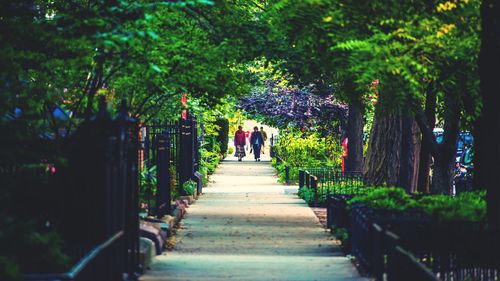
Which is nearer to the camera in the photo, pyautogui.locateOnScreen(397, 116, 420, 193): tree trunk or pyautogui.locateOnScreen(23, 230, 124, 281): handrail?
pyautogui.locateOnScreen(23, 230, 124, 281): handrail

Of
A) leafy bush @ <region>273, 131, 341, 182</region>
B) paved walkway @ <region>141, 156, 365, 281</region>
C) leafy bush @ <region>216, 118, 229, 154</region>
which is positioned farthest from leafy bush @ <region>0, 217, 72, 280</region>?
leafy bush @ <region>216, 118, 229, 154</region>

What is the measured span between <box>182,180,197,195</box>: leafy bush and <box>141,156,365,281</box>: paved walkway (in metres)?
0.36

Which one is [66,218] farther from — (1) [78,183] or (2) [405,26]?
(2) [405,26]

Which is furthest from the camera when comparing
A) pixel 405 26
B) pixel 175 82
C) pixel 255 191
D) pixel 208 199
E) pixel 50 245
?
pixel 255 191

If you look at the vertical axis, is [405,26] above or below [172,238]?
above

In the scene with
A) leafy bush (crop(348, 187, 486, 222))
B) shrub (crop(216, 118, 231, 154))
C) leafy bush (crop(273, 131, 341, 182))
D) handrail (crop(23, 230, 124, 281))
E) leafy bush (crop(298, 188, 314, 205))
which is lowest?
leafy bush (crop(298, 188, 314, 205))

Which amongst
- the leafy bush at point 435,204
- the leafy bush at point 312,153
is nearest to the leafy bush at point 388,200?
the leafy bush at point 435,204

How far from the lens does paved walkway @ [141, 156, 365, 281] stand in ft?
44.5

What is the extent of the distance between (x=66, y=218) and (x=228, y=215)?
46.0 ft

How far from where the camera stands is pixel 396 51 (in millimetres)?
16766

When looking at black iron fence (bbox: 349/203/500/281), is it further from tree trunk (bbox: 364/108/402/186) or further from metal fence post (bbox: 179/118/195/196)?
tree trunk (bbox: 364/108/402/186)

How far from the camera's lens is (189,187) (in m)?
29.0

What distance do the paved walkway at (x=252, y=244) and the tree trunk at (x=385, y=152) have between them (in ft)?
6.37

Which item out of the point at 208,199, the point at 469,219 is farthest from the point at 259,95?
the point at 469,219
